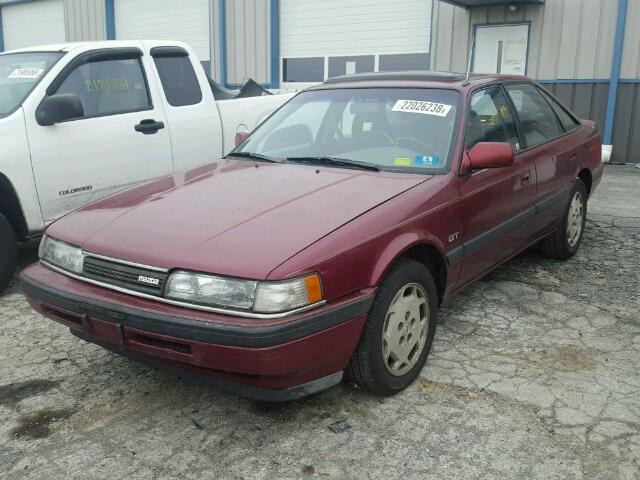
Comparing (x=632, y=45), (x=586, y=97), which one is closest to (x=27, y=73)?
(x=586, y=97)

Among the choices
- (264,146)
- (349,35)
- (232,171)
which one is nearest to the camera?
(232,171)

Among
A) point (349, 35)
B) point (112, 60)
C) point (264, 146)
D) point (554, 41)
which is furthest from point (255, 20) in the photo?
point (264, 146)

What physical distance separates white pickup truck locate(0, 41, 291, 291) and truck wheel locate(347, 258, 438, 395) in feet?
9.48

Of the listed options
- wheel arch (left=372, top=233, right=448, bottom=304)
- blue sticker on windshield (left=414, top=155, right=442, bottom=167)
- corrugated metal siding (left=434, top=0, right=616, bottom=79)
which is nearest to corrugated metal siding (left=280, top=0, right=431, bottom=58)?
corrugated metal siding (left=434, top=0, right=616, bottom=79)

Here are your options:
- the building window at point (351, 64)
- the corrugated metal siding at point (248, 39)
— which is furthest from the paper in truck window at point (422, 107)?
the corrugated metal siding at point (248, 39)

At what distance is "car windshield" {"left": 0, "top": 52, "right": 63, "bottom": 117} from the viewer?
4719 mm

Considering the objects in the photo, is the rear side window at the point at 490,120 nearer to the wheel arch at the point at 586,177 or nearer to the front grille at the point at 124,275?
the wheel arch at the point at 586,177

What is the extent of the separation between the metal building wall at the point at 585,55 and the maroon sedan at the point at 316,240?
6.59m

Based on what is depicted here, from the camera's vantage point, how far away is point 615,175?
939 centimetres

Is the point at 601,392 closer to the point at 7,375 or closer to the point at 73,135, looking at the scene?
the point at 7,375

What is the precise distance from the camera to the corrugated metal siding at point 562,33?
9938mm

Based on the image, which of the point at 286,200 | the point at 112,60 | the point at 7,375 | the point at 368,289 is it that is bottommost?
the point at 7,375

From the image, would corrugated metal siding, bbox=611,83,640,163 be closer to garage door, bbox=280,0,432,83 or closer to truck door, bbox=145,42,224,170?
garage door, bbox=280,0,432,83

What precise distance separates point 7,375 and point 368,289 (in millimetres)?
2060
